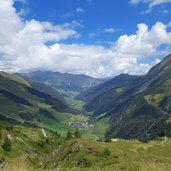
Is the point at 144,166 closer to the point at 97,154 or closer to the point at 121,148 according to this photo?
the point at 97,154

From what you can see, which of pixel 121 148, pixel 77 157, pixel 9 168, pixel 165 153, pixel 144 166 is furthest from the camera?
pixel 121 148

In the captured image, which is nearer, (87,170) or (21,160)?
(21,160)

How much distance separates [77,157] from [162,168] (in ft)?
377

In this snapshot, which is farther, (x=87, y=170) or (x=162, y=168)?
(x=87, y=170)

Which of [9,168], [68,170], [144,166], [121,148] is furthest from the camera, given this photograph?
[121,148]

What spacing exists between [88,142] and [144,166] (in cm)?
13305

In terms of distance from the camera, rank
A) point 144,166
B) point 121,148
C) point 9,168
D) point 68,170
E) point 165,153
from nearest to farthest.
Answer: point 9,168 < point 144,166 < point 68,170 < point 165,153 < point 121,148

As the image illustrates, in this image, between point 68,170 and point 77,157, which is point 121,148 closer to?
point 77,157

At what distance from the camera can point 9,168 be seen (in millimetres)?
20312

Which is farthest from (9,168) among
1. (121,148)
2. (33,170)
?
(121,148)

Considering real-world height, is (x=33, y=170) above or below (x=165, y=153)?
above

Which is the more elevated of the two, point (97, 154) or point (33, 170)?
point (33, 170)

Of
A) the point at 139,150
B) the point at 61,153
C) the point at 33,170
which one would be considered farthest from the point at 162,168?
the point at 139,150

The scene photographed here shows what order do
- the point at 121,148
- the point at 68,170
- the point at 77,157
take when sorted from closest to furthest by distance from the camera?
the point at 68,170 → the point at 77,157 → the point at 121,148
